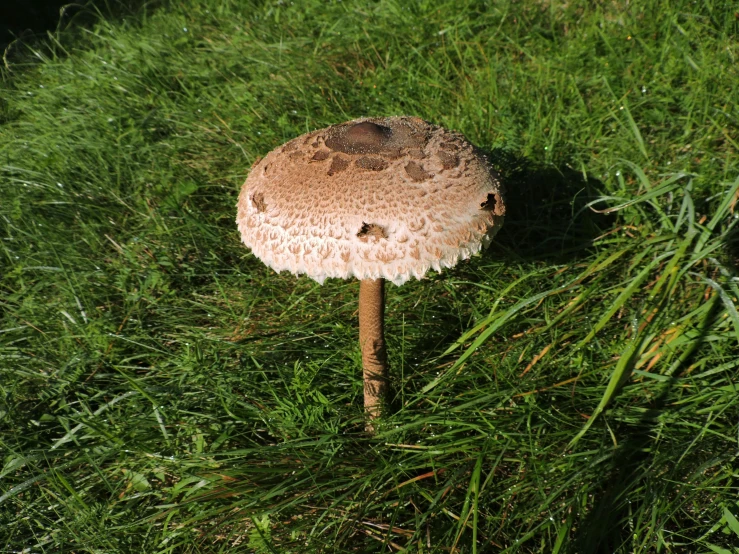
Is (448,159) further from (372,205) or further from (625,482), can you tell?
(625,482)

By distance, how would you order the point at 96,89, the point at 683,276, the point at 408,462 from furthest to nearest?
the point at 96,89 → the point at 683,276 → the point at 408,462

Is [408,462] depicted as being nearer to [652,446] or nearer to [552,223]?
[652,446]

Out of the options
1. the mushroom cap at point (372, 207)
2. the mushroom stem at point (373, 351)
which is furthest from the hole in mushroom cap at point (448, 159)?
the mushroom stem at point (373, 351)

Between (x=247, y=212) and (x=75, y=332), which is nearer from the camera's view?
(x=247, y=212)

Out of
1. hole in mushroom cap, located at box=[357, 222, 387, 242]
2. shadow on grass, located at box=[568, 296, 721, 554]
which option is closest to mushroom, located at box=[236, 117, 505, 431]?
hole in mushroom cap, located at box=[357, 222, 387, 242]

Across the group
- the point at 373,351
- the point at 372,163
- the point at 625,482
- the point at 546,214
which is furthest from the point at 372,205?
the point at 546,214

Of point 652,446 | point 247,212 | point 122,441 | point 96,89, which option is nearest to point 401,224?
point 247,212

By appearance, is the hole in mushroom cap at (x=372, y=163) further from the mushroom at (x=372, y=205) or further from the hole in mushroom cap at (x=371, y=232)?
the hole in mushroom cap at (x=371, y=232)
